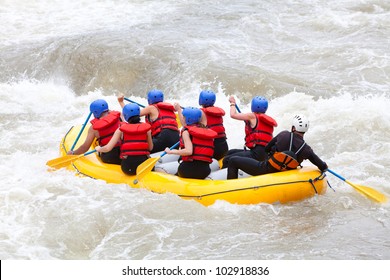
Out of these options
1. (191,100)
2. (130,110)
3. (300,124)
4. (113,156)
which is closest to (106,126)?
(113,156)

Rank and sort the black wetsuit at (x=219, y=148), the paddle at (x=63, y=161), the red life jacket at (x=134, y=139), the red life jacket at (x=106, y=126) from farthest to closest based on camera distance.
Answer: the paddle at (x=63, y=161)
the black wetsuit at (x=219, y=148)
the red life jacket at (x=106, y=126)
the red life jacket at (x=134, y=139)

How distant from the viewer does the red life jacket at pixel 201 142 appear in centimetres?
689

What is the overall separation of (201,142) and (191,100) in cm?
457

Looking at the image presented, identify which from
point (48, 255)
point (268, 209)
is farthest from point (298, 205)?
point (48, 255)

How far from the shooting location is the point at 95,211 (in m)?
6.96

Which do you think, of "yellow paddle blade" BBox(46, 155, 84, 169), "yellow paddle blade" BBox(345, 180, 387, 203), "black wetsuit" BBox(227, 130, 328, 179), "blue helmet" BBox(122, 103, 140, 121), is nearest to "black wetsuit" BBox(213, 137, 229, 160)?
"black wetsuit" BBox(227, 130, 328, 179)

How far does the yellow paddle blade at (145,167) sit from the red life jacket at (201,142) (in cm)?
44

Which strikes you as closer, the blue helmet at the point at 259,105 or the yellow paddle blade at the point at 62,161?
the blue helmet at the point at 259,105

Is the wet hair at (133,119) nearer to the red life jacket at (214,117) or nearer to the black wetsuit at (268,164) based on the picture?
the red life jacket at (214,117)

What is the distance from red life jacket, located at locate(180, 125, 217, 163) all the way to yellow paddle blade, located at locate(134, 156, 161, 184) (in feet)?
1.43

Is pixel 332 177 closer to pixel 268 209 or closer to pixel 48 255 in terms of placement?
pixel 268 209

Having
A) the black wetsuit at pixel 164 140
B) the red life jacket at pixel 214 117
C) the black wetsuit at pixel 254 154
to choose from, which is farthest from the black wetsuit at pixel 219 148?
the black wetsuit at pixel 164 140

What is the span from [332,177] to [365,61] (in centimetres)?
559

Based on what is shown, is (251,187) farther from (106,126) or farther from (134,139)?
(106,126)
